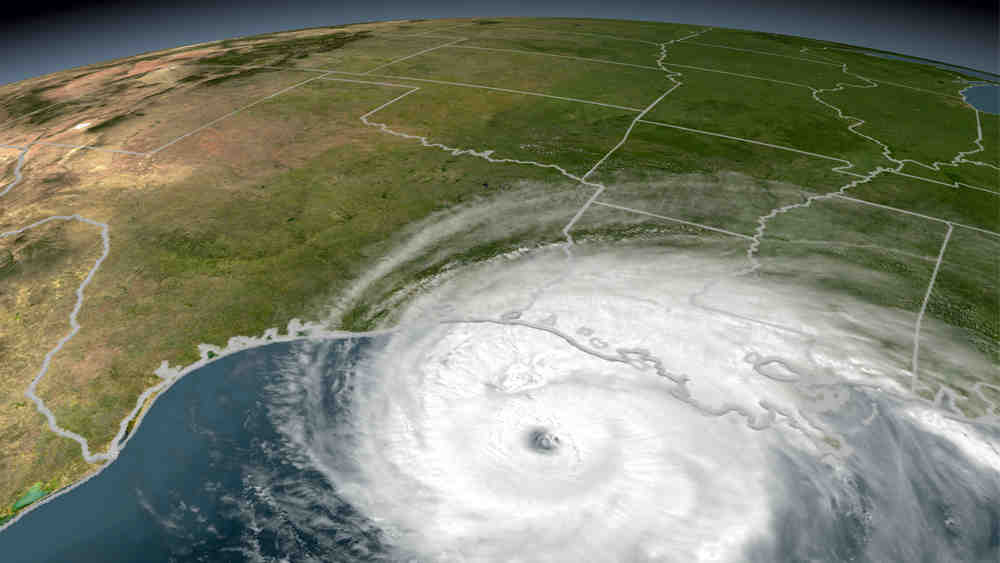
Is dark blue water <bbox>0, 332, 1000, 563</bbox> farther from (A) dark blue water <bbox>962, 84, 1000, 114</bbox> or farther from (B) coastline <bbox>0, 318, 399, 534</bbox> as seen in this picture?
(A) dark blue water <bbox>962, 84, 1000, 114</bbox>

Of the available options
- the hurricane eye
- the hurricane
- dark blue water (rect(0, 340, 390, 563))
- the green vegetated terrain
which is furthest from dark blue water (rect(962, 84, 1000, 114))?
dark blue water (rect(0, 340, 390, 563))

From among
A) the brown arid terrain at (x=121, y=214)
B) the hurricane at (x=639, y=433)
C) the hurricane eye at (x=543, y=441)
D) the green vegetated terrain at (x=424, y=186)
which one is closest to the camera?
Answer: the hurricane at (x=639, y=433)

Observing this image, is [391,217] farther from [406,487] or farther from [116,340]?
[406,487]

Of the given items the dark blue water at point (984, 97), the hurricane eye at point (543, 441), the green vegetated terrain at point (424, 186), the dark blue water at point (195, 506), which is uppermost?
the dark blue water at point (984, 97)

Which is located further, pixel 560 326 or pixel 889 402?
pixel 560 326

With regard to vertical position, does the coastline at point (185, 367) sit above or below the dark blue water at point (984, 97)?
below

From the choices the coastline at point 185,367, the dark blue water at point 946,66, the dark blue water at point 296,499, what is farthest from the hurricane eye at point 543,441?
the dark blue water at point 946,66

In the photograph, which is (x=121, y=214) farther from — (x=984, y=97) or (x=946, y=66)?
(x=946, y=66)

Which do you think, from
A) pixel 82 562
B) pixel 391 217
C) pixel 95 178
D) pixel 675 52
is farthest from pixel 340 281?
pixel 675 52

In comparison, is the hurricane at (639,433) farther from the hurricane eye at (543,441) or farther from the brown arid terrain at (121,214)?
the brown arid terrain at (121,214)
